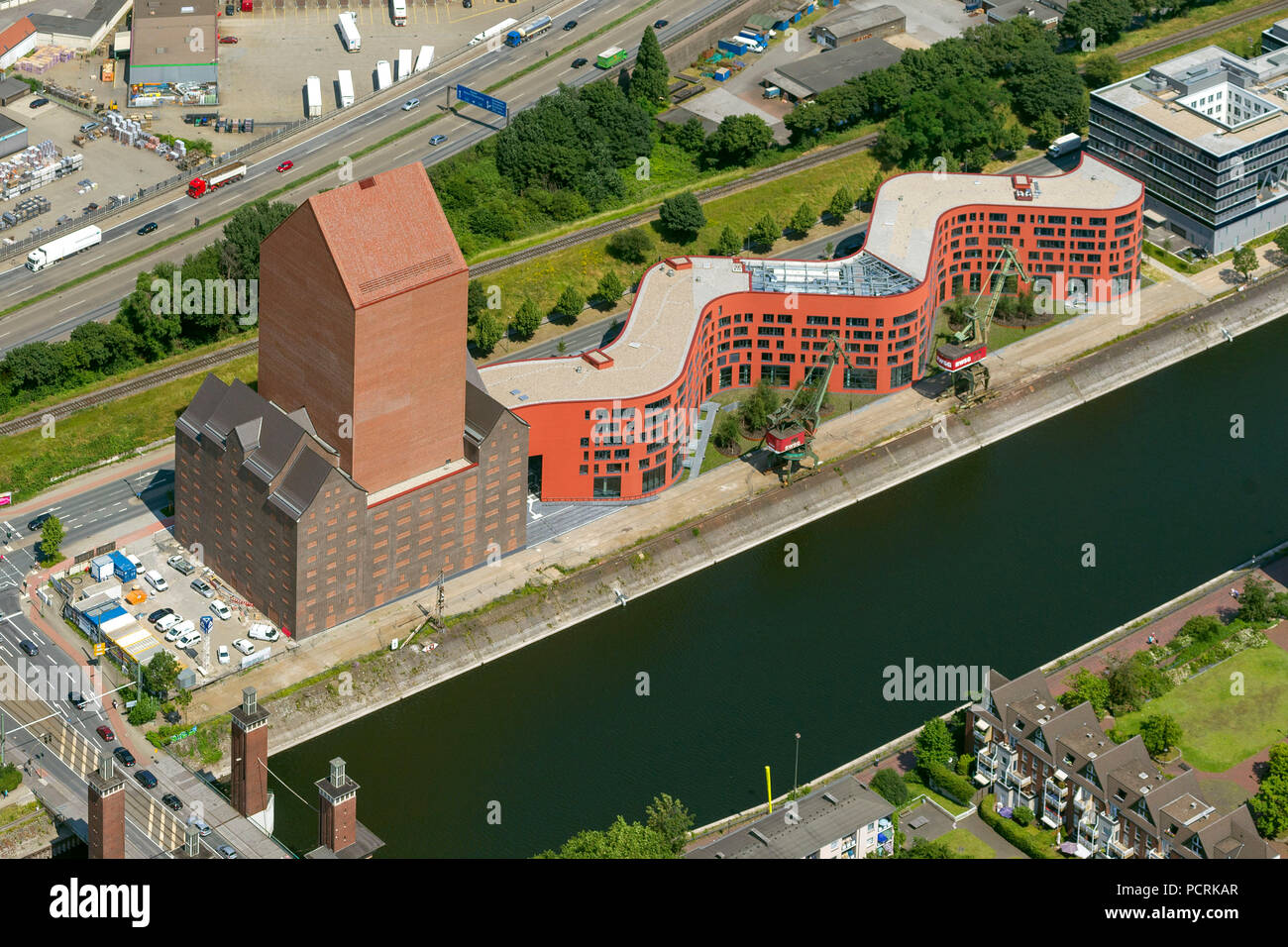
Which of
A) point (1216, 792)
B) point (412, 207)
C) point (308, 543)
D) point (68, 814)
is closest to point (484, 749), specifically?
point (308, 543)

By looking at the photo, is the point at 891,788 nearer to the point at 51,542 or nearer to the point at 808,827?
the point at 808,827

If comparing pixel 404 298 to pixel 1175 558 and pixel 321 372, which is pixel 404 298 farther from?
pixel 1175 558

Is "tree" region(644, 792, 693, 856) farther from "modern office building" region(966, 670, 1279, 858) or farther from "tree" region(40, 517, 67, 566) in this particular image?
"tree" region(40, 517, 67, 566)

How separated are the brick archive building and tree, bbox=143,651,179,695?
1237 centimetres

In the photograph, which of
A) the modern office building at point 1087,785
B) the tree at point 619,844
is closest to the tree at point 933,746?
the modern office building at point 1087,785

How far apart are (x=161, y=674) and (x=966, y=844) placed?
6821cm

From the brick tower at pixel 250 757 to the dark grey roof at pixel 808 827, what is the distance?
34.0 meters

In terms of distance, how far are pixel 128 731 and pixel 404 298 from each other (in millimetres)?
42992

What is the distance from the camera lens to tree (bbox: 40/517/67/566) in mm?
188000

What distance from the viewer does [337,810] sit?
152 meters

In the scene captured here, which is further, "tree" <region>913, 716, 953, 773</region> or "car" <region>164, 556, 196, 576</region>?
"car" <region>164, 556, 196, 576</region>

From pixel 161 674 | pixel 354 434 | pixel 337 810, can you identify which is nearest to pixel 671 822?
pixel 337 810

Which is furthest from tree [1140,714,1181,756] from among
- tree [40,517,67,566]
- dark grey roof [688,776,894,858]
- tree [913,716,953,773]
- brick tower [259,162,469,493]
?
tree [40,517,67,566]

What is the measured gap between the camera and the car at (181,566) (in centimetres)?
18912
